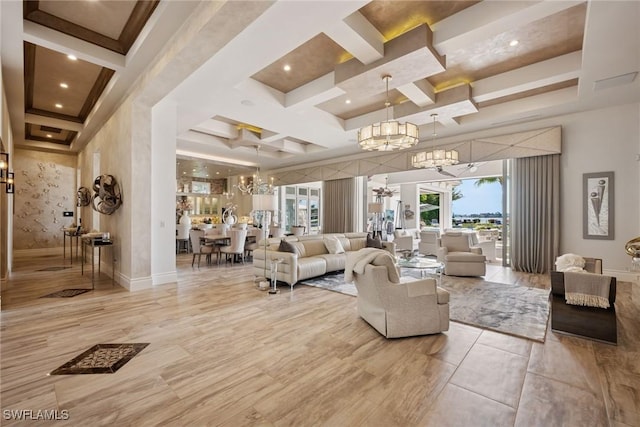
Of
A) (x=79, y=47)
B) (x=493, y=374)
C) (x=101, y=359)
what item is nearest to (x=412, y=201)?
(x=493, y=374)

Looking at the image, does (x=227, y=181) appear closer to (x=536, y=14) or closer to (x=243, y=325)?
(x=243, y=325)

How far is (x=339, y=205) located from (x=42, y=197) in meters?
9.33

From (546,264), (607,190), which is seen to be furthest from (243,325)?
(607,190)

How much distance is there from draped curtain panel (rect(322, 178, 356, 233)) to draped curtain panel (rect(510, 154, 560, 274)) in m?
4.63

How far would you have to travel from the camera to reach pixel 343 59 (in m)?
4.21

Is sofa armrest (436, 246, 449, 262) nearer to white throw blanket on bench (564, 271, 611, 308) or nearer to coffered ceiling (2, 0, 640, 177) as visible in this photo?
coffered ceiling (2, 0, 640, 177)

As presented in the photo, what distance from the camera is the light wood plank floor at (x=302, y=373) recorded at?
1807mm

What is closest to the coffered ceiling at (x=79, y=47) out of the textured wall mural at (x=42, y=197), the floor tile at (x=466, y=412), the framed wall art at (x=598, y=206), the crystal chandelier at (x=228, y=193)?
the textured wall mural at (x=42, y=197)

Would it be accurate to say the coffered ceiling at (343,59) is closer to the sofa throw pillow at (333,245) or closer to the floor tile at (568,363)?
the sofa throw pillow at (333,245)

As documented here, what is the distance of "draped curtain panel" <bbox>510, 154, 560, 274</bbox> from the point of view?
5777 millimetres

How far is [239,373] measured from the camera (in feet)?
7.45

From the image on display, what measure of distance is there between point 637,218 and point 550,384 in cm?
504

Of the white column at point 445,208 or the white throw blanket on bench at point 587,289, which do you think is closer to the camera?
the white throw blanket on bench at point 587,289

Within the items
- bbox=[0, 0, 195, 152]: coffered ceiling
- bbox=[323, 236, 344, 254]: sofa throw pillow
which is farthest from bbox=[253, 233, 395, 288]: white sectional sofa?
bbox=[0, 0, 195, 152]: coffered ceiling
